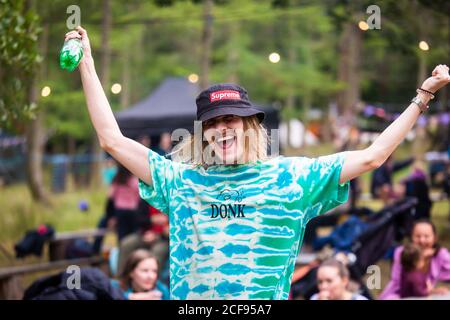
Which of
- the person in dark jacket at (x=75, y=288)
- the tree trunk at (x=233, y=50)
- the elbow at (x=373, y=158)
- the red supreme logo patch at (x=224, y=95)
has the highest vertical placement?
the tree trunk at (x=233, y=50)

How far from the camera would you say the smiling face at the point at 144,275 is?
697cm

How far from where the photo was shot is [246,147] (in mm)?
3279

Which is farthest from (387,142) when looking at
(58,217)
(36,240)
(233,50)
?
(233,50)

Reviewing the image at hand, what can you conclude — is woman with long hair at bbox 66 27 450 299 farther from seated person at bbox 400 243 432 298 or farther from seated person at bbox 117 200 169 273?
seated person at bbox 117 200 169 273

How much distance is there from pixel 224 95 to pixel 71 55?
0.55 m

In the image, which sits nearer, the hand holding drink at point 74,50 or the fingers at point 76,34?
the hand holding drink at point 74,50

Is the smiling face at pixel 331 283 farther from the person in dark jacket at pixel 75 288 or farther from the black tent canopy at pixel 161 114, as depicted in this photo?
the black tent canopy at pixel 161 114

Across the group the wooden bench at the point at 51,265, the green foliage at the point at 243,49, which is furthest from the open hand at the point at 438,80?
the green foliage at the point at 243,49

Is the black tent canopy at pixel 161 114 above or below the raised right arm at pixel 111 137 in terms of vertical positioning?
above

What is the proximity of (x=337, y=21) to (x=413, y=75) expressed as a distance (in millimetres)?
25715

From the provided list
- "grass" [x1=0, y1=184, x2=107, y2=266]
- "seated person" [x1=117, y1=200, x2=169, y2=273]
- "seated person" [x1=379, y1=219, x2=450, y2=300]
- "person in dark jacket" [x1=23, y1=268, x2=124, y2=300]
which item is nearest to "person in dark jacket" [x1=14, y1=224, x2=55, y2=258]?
"grass" [x1=0, y1=184, x2=107, y2=266]

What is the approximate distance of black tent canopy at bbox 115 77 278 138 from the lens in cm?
1617

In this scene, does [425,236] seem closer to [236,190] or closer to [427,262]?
[427,262]

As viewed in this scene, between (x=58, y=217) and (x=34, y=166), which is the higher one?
(x=34, y=166)
